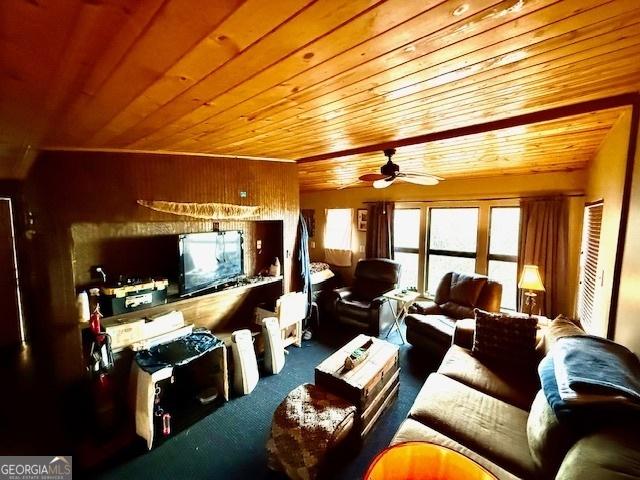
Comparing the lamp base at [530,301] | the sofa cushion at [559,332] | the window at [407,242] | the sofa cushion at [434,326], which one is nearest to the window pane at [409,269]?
the window at [407,242]

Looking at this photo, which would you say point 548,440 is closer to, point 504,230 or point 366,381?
point 366,381

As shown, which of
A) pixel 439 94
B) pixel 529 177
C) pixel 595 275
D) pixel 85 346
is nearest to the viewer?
pixel 439 94

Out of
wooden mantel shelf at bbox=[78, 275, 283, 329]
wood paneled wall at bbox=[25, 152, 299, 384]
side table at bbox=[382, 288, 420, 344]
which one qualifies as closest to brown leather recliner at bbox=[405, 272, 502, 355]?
side table at bbox=[382, 288, 420, 344]

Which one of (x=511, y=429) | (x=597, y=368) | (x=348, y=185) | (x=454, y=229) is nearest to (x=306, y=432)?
(x=511, y=429)

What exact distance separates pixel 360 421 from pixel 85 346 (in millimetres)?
2216

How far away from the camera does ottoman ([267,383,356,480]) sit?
172 centimetres

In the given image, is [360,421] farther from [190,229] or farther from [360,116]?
[190,229]

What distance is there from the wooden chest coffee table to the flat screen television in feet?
4.56

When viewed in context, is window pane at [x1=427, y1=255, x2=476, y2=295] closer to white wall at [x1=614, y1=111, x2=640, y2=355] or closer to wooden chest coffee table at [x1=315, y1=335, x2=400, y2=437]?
wooden chest coffee table at [x1=315, y1=335, x2=400, y2=437]

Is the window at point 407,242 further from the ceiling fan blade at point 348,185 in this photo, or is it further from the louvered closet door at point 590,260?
the louvered closet door at point 590,260

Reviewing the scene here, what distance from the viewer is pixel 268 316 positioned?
11.0ft

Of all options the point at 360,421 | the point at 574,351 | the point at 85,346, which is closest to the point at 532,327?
the point at 574,351

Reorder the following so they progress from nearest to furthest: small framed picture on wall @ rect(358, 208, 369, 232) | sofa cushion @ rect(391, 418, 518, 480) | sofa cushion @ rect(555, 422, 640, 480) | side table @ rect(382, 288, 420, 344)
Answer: sofa cushion @ rect(555, 422, 640, 480) < sofa cushion @ rect(391, 418, 518, 480) < side table @ rect(382, 288, 420, 344) < small framed picture on wall @ rect(358, 208, 369, 232)

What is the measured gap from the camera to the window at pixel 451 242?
437 centimetres
